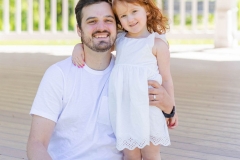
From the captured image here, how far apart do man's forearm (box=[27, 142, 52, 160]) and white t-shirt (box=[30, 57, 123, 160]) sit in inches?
5.0

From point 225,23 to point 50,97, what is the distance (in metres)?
7.67

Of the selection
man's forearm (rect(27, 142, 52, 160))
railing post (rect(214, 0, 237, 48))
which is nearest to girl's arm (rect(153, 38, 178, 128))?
man's forearm (rect(27, 142, 52, 160))

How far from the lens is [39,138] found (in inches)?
86.4

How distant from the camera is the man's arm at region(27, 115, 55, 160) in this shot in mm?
2164

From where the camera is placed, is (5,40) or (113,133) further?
(5,40)

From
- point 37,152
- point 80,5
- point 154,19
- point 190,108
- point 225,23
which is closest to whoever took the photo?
point 37,152

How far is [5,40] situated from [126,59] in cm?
807

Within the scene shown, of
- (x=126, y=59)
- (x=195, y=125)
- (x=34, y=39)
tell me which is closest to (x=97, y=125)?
(x=126, y=59)

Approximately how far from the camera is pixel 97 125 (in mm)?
2309

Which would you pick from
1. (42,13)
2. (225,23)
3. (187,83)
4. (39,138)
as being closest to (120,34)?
(39,138)

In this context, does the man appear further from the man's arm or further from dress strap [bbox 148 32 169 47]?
dress strap [bbox 148 32 169 47]

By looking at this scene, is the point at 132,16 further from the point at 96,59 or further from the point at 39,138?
the point at 39,138

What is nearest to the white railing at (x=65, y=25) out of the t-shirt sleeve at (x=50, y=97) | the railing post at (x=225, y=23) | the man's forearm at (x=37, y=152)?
the railing post at (x=225, y=23)

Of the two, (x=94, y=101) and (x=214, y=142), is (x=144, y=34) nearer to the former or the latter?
(x=94, y=101)
